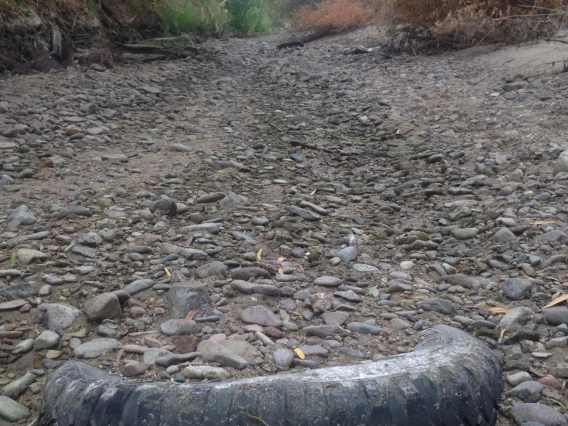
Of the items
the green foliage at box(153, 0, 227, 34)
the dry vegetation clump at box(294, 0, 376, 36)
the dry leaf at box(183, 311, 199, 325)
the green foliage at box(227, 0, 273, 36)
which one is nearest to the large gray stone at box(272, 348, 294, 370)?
the dry leaf at box(183, 311, 199, 325)

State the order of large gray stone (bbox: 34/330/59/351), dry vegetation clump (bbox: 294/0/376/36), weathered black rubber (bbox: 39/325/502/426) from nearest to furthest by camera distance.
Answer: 1. weathered black rubber (bbox: 39/325/502/426)
2. large gray stone (bbox: 34/330/59/351)
3. dry vegetation clump (bbox: 294/0/376/36)

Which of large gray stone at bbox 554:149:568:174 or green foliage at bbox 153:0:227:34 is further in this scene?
green foliage at bbox 153:0:227:34

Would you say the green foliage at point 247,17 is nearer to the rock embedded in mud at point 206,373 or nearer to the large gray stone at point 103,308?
the large gray stone at point 103,308

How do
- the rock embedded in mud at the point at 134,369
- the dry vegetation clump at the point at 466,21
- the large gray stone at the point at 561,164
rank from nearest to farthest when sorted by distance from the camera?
the rock embedded in mud at the point at 134,369, the large gray stone at the point at 561,164, the dry vegetation clump at the point at 466,21

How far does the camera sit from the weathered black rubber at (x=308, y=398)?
5.69 ft

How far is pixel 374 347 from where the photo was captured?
7.95 ft

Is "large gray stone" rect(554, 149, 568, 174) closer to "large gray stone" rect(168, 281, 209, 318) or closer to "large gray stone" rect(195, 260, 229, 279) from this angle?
"large gray stone" rect(195, 260, 229, 279)

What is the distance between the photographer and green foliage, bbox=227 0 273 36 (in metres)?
15.9

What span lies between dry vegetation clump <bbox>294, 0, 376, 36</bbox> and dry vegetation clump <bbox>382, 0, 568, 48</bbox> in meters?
3.40

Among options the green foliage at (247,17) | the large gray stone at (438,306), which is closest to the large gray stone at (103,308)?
the large gray stone at (438,306)

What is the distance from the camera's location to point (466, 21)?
27.7 ft

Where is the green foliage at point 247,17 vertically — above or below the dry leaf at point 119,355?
above

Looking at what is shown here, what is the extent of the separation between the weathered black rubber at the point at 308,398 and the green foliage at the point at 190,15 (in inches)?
347

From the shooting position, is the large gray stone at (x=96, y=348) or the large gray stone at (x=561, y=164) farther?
the large gray stone at (x=561, y=164)
